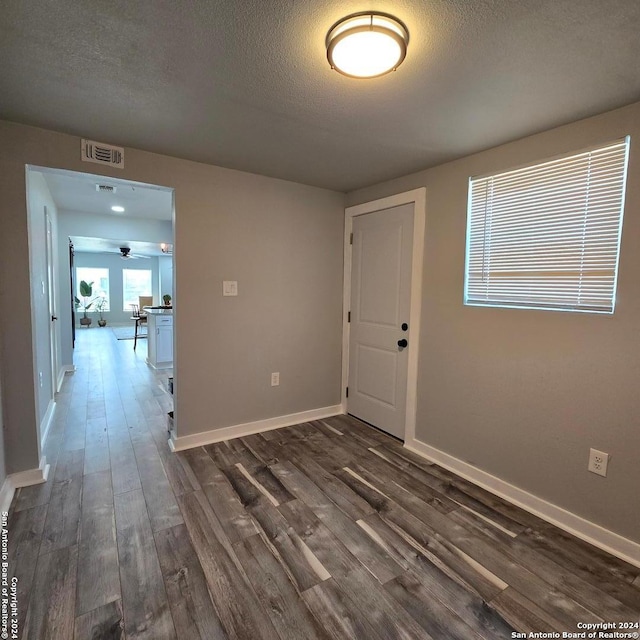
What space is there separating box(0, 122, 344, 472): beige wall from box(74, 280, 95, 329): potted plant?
378 inches

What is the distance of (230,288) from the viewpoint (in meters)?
2.95

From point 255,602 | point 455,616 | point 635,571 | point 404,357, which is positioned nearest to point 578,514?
point 635,571

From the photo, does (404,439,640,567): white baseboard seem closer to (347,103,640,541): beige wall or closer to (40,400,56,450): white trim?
(347,103,640,541): beige wall

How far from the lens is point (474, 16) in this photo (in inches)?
46.5

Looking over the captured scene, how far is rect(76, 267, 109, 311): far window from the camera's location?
34.7 feet

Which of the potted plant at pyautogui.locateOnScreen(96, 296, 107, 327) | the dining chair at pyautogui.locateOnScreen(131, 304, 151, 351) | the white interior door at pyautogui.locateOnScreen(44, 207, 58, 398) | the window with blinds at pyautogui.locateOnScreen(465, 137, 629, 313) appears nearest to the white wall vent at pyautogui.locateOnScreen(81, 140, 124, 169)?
the white interior door at pyautogui.locateOnScreen(44, 207, 58, 398)

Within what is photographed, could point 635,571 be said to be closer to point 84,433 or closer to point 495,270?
point 495,270

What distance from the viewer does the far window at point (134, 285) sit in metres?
11.3

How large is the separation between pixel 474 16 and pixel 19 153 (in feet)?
8.28

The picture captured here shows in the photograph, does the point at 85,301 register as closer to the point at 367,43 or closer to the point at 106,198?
the point at 106,198

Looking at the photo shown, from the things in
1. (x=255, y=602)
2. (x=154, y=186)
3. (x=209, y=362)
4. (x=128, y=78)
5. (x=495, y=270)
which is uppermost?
(x=128, y=78)

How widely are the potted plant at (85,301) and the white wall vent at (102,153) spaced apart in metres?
9.71

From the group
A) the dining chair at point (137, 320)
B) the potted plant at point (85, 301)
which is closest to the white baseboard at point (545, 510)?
the dining chair at point (137, 320)

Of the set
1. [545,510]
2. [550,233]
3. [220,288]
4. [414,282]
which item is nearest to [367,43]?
[550,233]
